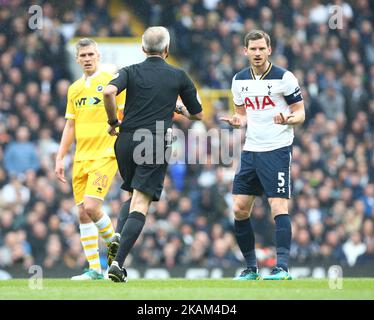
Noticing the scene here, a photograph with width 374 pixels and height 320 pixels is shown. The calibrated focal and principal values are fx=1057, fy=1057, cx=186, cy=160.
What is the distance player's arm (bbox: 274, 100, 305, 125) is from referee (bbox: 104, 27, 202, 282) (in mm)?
903

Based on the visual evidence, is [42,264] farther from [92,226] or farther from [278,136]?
[278,136]

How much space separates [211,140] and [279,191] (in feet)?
27.2

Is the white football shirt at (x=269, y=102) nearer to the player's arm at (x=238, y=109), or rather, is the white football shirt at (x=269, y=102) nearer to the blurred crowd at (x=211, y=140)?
the player's arm at (x=238, y=109)

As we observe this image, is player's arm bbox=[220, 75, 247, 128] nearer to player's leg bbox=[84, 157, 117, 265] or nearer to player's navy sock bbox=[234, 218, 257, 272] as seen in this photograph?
player's navy sock bbox=[234, 218, 257, 272]

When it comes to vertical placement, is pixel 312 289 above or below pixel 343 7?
below

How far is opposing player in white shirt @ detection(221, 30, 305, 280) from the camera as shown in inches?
415

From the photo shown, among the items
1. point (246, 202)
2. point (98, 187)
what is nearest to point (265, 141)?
point (246, 202)

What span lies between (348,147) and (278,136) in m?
10.1

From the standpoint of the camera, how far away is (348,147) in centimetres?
2055

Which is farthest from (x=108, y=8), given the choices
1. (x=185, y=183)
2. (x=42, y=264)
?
(x=42, y=264)

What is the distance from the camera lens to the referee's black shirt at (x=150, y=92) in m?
9.79

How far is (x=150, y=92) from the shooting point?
980 centimetres

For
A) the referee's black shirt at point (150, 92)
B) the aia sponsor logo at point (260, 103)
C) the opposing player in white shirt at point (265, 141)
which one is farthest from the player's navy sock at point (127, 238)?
the aia sponsor logo at point (260, 103)

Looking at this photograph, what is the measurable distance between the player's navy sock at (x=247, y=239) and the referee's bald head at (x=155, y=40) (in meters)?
2.16
